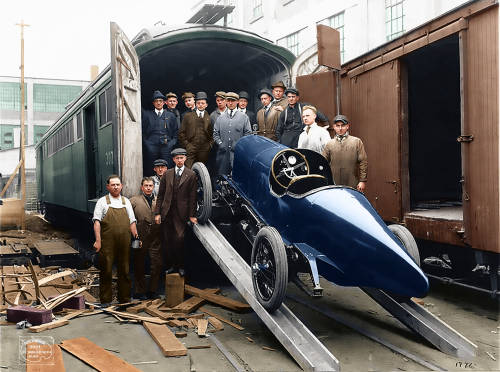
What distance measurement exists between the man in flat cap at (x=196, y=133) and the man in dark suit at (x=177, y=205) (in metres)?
1.23

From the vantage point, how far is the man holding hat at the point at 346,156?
6926mm

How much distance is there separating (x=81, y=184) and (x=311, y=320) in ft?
22.8

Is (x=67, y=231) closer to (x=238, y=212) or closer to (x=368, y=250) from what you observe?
(x=238, y=212)

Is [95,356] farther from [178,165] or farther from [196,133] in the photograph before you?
[196,133]

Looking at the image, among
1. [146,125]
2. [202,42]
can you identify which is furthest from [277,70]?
[146,125]

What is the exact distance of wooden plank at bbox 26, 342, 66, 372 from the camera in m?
4.21

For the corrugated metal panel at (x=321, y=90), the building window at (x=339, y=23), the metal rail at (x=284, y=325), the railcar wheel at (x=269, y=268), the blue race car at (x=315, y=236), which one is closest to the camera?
the metal rail at (x=284, y=325)

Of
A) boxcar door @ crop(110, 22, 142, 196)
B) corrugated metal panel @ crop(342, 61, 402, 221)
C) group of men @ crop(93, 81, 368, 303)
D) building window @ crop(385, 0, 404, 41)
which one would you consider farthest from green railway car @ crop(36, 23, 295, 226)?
building window @ crop(385, 0, 404, 41)

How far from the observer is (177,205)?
6.77m

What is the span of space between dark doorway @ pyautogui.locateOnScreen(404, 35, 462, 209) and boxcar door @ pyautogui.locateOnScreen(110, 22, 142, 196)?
480 centimetres

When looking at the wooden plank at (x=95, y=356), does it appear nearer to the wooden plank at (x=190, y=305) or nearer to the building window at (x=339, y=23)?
the wooden plank at (x=190, y=305)

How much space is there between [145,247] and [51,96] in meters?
33.1

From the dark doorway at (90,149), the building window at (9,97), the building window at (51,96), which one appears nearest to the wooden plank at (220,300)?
the dark doorway at (90,149)

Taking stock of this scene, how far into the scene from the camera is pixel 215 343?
5.00 m
